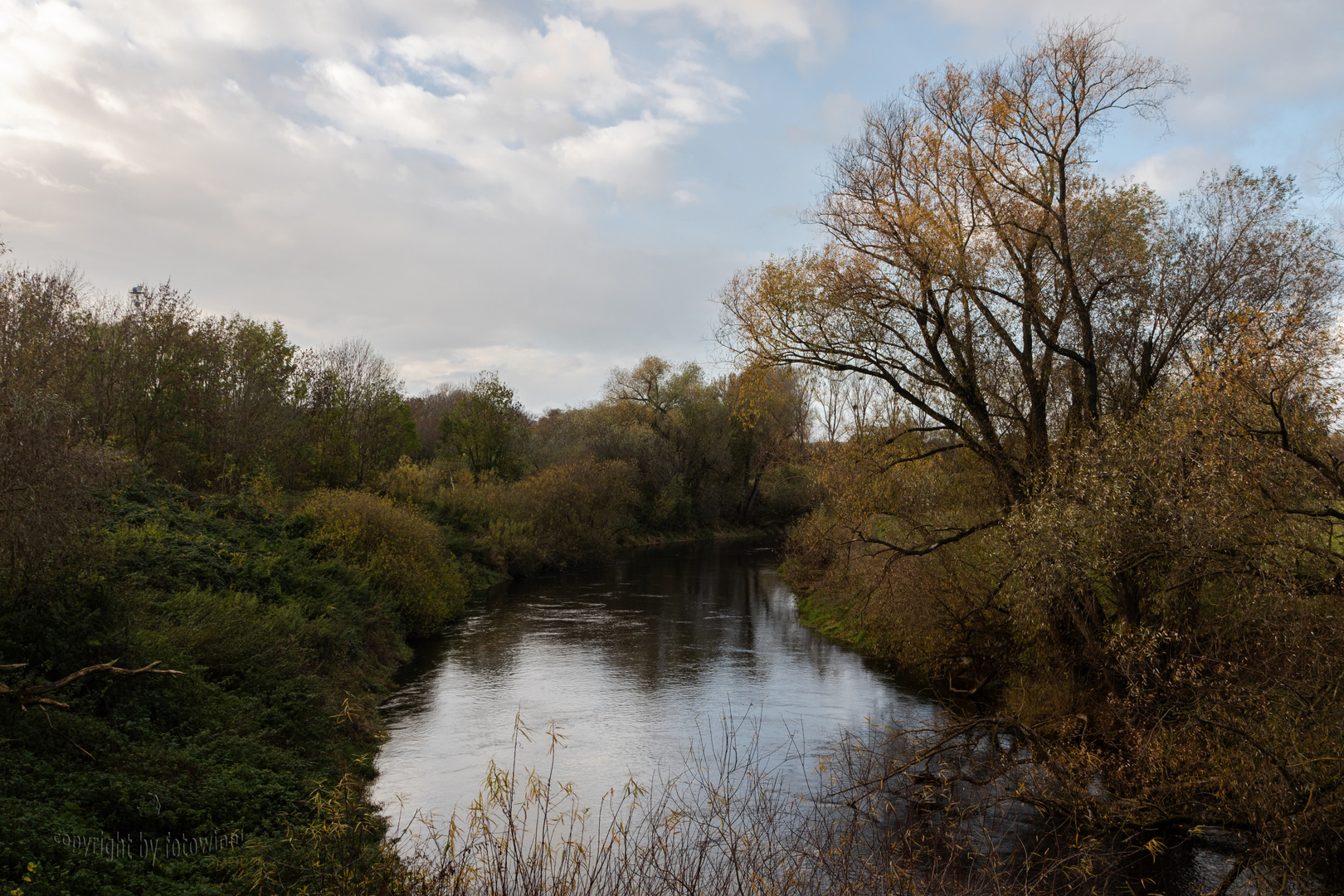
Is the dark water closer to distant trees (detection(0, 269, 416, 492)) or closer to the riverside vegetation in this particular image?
the riverside vegetation

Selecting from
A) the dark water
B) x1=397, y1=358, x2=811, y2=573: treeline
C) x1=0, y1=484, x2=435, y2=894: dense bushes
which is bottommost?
the dark water

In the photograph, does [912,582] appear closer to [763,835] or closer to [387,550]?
[763,835]

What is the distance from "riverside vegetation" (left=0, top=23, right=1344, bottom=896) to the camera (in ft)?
28.4

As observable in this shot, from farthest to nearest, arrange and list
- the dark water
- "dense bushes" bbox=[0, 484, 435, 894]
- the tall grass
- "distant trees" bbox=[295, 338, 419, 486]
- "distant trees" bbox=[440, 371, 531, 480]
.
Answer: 1. "distant trees" bbox=[440, 371, 531, 480]
2. "distant trees" bbox=[295, 338, 419, 486]
3. the dark water
4. "dense bushes" bbox=[0, 484, 435, 894]
5. the tall grass

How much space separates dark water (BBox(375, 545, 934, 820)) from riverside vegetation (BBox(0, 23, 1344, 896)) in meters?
0.93

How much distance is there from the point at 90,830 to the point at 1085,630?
14.3 metres

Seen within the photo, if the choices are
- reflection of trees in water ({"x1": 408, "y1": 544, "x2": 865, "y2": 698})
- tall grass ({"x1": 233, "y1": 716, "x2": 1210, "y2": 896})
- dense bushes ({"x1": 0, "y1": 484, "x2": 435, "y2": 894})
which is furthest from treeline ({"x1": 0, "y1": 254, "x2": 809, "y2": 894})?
reflection of trees in water ({"x1": 408, "y1": 544, "x2": 865, "y2": 698})

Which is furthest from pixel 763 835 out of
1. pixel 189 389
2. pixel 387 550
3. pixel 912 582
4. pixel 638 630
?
pixel 189 389

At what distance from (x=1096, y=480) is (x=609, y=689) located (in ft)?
38.8

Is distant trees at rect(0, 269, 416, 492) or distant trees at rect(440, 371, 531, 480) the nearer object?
distant trees at rect(0, 269, 416, 492)

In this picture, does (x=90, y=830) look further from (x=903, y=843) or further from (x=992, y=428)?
(x=992, y=428)

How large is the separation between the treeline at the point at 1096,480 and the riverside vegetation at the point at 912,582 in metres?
0.08

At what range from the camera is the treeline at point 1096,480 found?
367 inches

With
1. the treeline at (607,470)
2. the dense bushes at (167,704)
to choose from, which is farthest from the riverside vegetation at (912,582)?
the treeline at (607,470)
